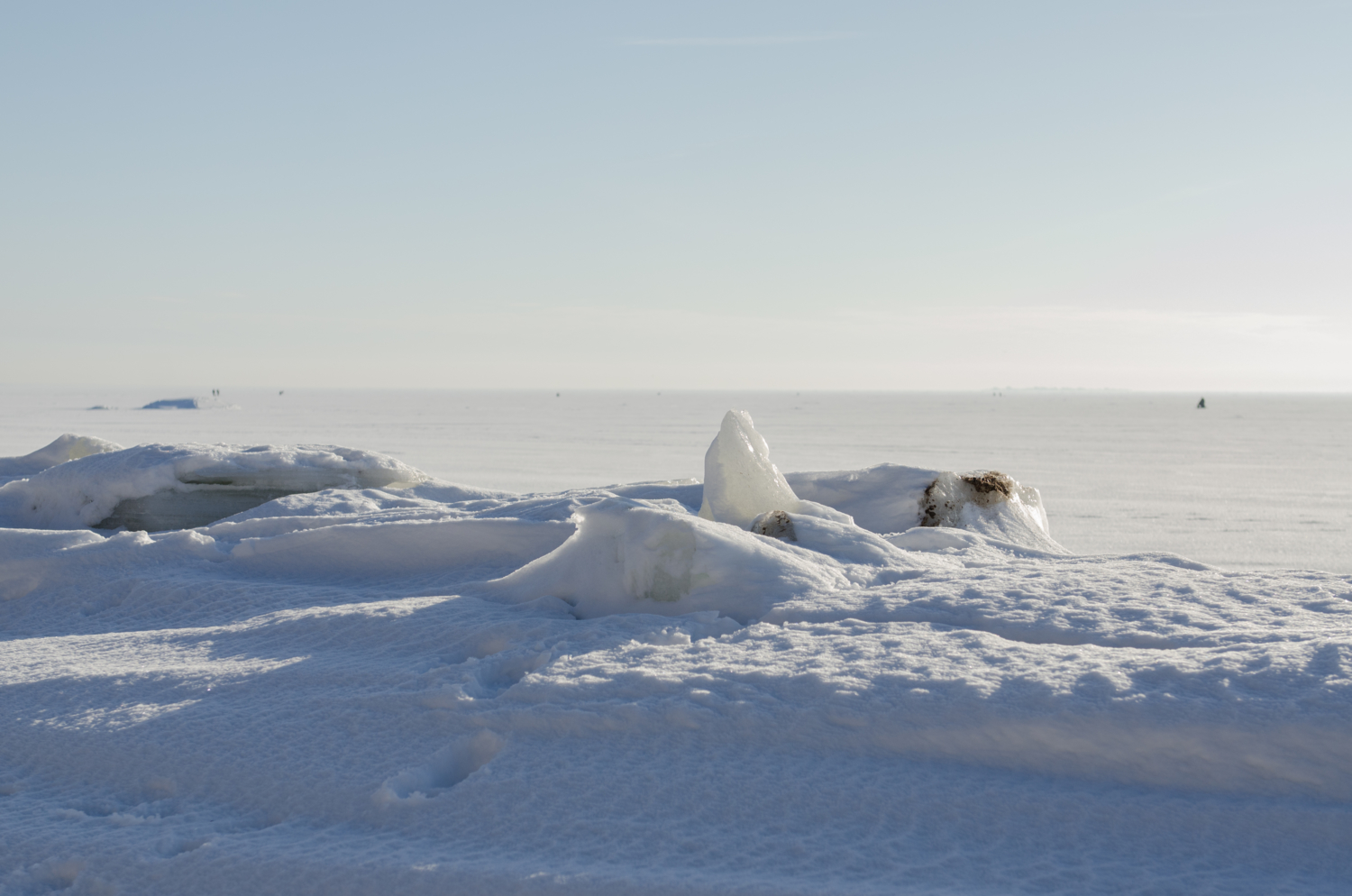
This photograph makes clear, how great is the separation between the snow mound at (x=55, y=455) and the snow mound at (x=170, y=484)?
1.54 metres

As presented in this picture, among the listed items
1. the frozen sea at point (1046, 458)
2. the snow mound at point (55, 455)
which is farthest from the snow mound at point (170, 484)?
the frozen sea at point (1046, 458)

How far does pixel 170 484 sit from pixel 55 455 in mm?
2804

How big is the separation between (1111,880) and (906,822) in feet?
1.34

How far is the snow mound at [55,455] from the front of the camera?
8.23 meters

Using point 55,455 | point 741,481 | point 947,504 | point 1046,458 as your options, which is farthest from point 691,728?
point 1046,458

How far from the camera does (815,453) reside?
18.4 meters

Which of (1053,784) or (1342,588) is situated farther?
(1342,588)

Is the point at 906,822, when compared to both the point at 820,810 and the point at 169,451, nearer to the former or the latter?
the point at 820,810

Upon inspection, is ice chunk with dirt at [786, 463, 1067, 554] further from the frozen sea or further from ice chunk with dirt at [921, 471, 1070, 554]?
the frozen sea

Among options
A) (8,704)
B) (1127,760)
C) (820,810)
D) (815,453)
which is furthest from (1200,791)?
(815,453)

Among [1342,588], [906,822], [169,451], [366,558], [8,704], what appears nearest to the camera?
[906,822]

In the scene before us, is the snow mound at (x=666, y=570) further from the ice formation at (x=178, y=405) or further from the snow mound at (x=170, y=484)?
the ice formation at (x=178, y=405)

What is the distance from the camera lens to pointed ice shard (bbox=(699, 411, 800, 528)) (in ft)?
16.9

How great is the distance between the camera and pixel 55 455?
8461 millimetres
